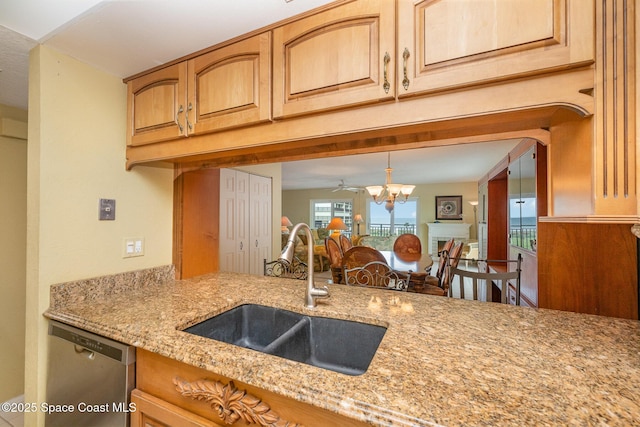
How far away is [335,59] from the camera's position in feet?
3.29

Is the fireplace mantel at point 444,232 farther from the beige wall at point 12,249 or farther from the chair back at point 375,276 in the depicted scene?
the beige wall at point 12,249

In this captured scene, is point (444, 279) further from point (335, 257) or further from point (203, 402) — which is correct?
point (203, 402)

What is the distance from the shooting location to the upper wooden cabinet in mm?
1146

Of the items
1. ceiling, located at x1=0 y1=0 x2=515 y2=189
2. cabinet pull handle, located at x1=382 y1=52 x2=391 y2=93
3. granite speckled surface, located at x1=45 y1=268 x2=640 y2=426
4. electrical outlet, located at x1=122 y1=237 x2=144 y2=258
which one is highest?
ceiling, located at x1=0 y1=0 x2=515 y2=189

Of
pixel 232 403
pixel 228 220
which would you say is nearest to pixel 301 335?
pixel 232 403

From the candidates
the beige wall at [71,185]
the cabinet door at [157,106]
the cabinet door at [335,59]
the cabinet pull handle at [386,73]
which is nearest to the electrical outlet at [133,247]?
the beige wall at [71,185]

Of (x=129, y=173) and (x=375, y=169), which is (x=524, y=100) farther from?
(x=375, y=169)

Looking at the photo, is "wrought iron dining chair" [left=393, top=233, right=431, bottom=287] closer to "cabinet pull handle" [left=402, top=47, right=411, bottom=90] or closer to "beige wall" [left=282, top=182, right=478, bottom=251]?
"beige wall" [left=282, top=182, right=478, bottom=251]

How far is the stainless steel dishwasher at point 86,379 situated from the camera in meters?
1.00

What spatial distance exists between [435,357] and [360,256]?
6.41 ft

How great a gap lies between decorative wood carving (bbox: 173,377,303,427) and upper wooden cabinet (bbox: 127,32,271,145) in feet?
3.16

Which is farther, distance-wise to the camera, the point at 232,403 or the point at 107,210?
the point at 107,210

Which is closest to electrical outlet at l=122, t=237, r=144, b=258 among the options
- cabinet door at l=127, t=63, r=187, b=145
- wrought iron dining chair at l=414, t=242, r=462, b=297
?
cabinet door at l=127, t=63, r=187, b=145

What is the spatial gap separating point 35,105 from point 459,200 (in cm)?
806
